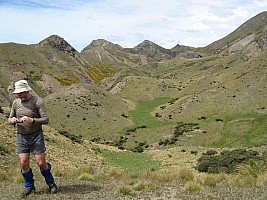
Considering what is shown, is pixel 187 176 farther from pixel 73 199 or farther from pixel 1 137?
pixel 1 137

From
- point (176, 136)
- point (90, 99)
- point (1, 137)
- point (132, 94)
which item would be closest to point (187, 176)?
point (1, 137)

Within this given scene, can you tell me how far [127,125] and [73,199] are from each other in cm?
5352

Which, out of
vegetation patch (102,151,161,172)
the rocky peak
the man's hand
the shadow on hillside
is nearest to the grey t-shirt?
the man's hand

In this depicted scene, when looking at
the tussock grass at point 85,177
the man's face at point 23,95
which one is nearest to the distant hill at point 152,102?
the tussock grass at point 85,177

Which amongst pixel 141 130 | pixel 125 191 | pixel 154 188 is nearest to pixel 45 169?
pixel 125 191

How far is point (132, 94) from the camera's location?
322ft

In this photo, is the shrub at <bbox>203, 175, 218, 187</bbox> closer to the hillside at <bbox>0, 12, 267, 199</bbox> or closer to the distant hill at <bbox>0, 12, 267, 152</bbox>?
the hillside at <bbox>0, 12, 267, 199</bbox>

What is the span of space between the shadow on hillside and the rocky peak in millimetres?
166447

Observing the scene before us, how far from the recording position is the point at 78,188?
10.2m

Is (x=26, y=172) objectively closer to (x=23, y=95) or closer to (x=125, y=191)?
(x=23, y=95)

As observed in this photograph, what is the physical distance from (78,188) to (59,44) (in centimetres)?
17226

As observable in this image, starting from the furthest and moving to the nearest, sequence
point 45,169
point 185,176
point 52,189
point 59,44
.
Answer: point 59,44
point 185,176
point 52,189
point 45,169

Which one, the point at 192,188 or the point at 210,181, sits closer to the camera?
the point at 192,188

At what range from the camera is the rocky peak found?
17238 centimetres
